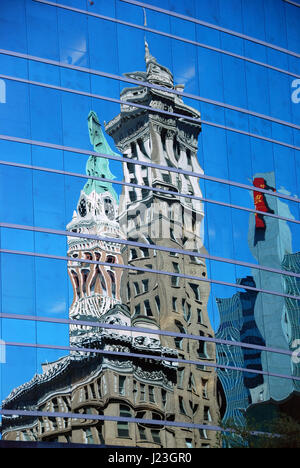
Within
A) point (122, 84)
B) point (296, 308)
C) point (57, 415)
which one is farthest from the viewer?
point (296, 308)

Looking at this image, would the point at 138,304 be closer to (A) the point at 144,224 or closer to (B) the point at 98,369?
(B) the point at 98,369

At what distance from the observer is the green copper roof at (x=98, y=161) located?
43.2m

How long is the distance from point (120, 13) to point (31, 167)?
370 inches

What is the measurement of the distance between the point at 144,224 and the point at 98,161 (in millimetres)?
3412

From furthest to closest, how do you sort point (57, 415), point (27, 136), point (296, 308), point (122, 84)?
point (296, 308) < point (122, 84) < point (27, 136) < point (57, 415)

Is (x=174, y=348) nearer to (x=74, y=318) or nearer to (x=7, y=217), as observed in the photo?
(x=74, y=318)

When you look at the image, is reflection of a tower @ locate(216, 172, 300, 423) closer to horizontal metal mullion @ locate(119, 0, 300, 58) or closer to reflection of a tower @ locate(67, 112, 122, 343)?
reflection of a tower @ locate(67, 112, 122, 343)

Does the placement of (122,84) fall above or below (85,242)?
above

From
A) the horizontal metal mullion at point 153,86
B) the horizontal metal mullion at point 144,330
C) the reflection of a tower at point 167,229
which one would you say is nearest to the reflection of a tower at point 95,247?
the horizontal metal mullion at point 144,330

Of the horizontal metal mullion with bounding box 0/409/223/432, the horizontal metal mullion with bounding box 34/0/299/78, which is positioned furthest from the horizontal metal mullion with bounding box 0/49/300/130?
the horizontal metal mullion with bounding box 0/409/223/432

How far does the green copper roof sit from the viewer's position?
43.2 meters

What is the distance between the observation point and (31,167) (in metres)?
41.7

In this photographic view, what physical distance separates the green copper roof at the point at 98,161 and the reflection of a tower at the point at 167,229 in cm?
55

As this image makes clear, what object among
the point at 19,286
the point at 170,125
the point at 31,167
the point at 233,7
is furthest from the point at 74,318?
the point at 233,7
